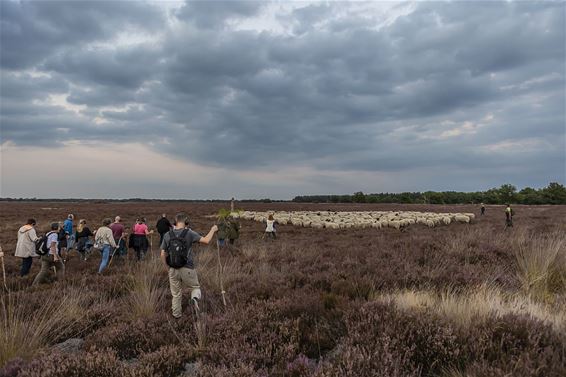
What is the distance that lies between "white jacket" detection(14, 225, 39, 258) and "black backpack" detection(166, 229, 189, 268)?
7.34 metres

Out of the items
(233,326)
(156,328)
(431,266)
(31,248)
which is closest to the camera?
(233,326)

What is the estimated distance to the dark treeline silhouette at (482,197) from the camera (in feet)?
286

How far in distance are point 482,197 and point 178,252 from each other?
105532 millimetres

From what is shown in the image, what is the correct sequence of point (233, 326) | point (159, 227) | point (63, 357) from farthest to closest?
1. point (159, 227)
2. point (233, 326)
3. point (63, 357)

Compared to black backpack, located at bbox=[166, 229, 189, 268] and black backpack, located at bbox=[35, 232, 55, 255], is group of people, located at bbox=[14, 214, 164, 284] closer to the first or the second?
black backpack, located at bbox=[35, 232, 55, 255]

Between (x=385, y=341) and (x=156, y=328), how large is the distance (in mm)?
3398

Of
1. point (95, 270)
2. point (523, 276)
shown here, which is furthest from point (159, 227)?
point (523, 276)

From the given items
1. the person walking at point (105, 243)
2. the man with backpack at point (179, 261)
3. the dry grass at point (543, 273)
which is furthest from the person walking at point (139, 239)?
the dry grass at point (543, 273)

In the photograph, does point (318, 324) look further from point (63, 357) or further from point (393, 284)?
point (63, 357)

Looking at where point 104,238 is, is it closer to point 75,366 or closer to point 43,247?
point 43,247

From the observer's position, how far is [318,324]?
204 inches

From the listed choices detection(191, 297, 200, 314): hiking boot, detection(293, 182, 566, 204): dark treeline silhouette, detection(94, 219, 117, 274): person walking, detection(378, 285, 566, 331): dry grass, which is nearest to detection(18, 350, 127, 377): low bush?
detection(191, 297, 200, 314): hiking boot

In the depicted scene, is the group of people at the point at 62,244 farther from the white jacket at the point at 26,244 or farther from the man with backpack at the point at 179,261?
the man with backpack at the point at 179,261

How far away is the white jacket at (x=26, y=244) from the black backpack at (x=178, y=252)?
734 cm
